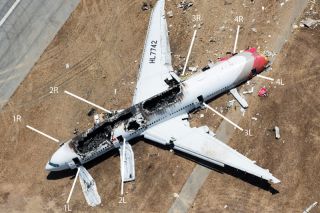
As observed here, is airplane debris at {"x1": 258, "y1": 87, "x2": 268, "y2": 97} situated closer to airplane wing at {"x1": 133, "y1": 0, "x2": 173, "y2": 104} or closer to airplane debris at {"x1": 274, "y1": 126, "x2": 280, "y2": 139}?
airplane debris at {"x1": 274, "y1": 126, "x2": 280, "y2": 139}

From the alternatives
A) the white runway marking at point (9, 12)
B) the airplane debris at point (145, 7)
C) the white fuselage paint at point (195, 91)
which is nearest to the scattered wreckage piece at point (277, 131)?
the white fuselage paint at point (195, 91)

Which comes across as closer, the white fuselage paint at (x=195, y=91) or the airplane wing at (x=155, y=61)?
the white fuselage paint at (x=195, y=91)

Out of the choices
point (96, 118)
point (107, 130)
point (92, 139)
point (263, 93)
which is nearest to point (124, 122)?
point (107, 130)

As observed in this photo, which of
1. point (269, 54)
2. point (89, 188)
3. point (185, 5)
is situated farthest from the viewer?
point (185, 5)

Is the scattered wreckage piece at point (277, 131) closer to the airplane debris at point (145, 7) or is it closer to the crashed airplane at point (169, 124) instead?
the crashed airplane at point (169, 124)

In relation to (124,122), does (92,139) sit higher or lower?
lower

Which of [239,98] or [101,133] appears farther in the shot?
[239,98]

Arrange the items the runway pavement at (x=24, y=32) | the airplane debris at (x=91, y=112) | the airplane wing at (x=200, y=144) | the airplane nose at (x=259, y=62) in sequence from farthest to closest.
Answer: the runway pavement at (x=24, y=32) < the airplane debris at (x=91, y=112) < the airplane nose at (x=259, y=62) < the airplane wing at (x=200, y=144)

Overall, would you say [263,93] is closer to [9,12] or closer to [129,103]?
[129,103]
